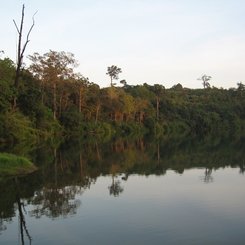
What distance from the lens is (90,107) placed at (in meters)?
75.1

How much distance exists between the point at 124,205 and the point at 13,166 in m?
8.59

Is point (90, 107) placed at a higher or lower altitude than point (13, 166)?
higher

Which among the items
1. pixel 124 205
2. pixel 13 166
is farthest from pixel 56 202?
pixel 13 166

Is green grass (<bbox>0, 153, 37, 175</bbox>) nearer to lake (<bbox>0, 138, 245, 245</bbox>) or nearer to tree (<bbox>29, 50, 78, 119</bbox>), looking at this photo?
lake (<bbox>0, 138, 245, 245</bbox>)

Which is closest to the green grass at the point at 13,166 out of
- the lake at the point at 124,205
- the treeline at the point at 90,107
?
the lake at the point at 124,205

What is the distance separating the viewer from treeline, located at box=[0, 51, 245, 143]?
48.7m

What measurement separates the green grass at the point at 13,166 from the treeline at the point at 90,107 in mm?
15496

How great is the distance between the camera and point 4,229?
13.9 metres

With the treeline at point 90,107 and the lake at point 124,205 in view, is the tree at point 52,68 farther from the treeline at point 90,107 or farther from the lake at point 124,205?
the lake at point 124,205

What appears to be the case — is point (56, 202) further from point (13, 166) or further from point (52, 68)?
point (52, 68)

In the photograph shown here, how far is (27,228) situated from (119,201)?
16.4 ft

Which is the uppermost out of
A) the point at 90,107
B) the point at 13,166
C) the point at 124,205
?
the point at 90,107

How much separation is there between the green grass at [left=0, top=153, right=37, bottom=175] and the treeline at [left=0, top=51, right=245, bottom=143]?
610 inches

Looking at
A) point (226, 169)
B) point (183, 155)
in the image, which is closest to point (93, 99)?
point (183, 155)
